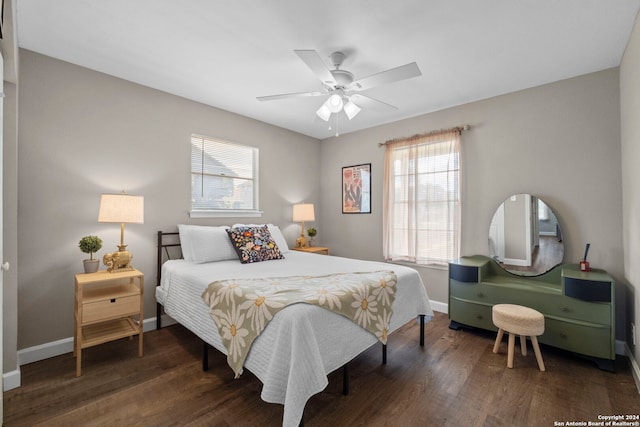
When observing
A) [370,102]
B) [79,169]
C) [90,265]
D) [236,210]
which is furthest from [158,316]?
[370,102]

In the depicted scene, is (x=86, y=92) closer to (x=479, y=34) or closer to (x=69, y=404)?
(x=69, y=404)

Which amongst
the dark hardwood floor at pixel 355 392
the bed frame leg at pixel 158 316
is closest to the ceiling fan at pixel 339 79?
the dark hardwood floor at pixel 355 392

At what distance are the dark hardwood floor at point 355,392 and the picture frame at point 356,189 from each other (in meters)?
2.33

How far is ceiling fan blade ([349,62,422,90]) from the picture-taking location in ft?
6.70

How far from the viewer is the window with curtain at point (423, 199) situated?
11.7 ft

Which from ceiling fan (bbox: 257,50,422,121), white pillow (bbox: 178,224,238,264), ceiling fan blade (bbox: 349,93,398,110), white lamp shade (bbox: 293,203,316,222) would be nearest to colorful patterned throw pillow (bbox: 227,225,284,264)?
white pillow (bbox: 178,224,238,264)

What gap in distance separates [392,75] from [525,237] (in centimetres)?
227

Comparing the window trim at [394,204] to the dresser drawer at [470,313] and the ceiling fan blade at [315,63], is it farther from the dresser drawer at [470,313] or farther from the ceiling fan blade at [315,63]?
the ceiling fan blade at [315,63]

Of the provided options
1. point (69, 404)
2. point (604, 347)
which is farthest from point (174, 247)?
point (604, 347)

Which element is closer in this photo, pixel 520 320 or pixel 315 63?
pixel 315 63

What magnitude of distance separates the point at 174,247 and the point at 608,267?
14.3 feet

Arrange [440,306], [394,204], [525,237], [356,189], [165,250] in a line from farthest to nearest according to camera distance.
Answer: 1. [356,189]
2. [394,204]
3. [440,306]
4. [165,250]
5. [525,237]

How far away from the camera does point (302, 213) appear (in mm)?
4371

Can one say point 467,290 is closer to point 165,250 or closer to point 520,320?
point 520,320
